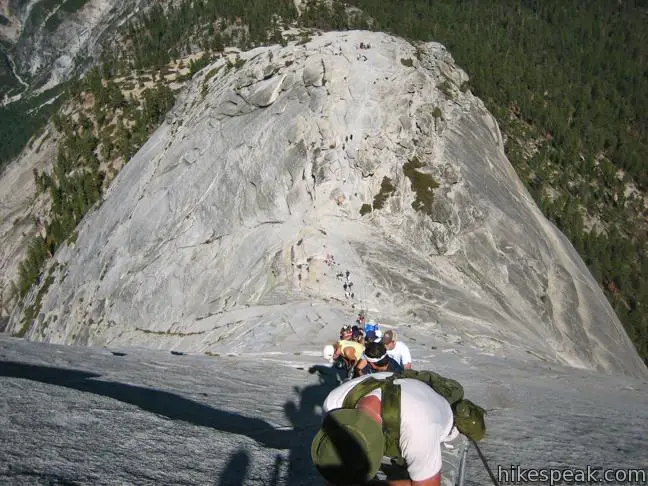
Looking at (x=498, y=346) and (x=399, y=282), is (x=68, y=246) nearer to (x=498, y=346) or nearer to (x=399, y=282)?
(x=399, y=282)

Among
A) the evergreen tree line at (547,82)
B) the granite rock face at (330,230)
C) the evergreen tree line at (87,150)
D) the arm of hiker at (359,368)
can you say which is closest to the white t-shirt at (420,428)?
the arm of hiker at (359,368)

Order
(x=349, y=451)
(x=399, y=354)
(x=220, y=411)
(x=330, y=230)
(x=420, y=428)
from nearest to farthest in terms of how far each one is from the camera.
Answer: (x=349, y=451) → (x=420, y=428) → (x=220, y=411) → (x=399, y=354) → (x=330, y=230)

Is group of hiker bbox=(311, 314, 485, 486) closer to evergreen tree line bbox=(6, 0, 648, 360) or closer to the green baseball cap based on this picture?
the green baseball cap

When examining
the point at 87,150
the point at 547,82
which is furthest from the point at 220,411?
the point at 547,82

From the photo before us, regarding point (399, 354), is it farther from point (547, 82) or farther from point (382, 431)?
point (547, 82)

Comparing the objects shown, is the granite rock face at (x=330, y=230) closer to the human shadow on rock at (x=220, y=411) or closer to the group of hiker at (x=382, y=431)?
the human shadow on rock at (x=220, y=411)

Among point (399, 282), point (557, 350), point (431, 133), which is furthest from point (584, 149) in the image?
point (399, 282)
